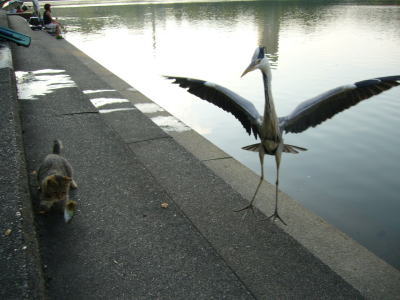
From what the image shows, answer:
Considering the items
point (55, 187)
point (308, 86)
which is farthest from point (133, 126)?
point (308, 86)

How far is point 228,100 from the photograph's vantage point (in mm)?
4523

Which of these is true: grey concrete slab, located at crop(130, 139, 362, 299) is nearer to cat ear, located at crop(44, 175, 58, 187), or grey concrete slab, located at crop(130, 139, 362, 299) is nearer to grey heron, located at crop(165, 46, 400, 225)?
grey heron, located at crop(165, 46, 400, 225)

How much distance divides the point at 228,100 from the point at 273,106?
0.73 meters

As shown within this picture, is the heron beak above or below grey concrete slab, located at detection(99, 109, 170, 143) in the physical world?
above

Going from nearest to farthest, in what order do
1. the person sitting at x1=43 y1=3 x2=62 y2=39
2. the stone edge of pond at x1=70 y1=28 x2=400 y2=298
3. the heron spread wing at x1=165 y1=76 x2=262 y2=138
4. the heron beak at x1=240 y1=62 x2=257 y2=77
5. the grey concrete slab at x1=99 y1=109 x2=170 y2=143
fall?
the stone edge of pond at x1=70 y1=28 x2=400 y2=298
the heron beak at x1=240 y1=62 x2=257 y2=77
the heron spread wing at x1=165 y1=76 x2=262 y2=138
the grey concrete slab at x1=99 y1=109 x2=170 y2=143
the person sitting at x1=43 y1=3 x2=62 y2=39

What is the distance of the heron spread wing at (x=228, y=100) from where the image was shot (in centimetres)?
438

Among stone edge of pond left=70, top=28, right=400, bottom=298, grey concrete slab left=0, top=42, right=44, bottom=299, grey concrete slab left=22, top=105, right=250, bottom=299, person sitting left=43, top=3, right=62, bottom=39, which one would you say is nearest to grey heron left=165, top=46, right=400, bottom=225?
stone edge of pond left=70, top=28, right=400, bottom=298

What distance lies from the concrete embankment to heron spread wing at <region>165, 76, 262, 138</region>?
2.83 ft

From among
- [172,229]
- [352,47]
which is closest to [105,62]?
[352,47]

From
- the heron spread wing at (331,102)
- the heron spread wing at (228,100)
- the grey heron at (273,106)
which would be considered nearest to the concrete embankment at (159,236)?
the grey heron at (273,106)

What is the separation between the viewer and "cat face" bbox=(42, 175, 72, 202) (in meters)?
3.74

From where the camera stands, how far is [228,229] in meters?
3.83

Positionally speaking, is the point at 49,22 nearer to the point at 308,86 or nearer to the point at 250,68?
the point at 308,86

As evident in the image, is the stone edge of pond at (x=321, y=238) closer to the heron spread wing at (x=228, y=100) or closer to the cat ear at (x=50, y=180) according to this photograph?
the heron spread wing at (x=228, y=100)
